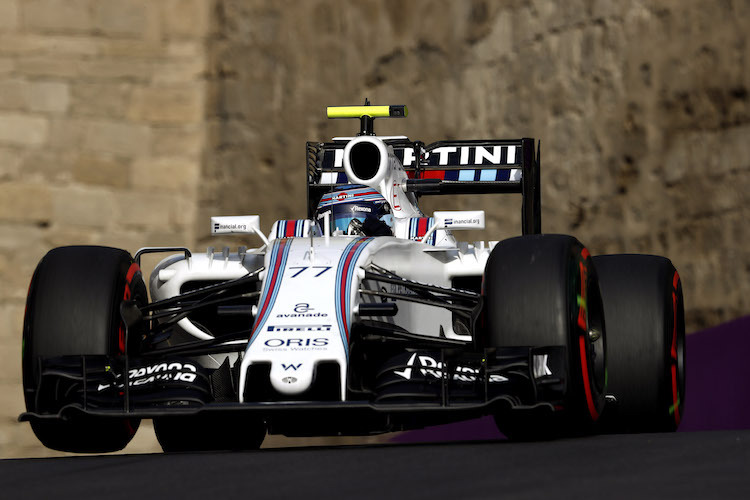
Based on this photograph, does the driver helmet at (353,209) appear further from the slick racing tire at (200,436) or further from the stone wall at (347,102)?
the stone wall at (347,102)

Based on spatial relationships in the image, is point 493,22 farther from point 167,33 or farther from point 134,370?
point 134,370

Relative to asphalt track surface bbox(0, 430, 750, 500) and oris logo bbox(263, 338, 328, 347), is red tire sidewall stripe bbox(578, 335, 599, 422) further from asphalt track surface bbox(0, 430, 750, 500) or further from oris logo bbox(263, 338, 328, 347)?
oris logo bbox(263, 338, 328, 347)

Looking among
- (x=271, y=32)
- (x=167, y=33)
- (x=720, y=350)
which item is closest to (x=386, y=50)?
(x=271, y=32)

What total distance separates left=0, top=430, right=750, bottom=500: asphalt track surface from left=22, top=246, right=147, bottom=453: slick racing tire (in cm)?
82

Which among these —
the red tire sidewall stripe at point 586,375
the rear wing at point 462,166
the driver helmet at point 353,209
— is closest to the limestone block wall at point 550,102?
the rear wing at point 462,166

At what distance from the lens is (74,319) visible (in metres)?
6.66

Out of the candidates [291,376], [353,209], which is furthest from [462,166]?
[291,376]

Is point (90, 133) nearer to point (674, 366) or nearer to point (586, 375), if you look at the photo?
point (674, 366)

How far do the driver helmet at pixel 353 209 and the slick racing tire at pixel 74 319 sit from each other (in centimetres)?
191

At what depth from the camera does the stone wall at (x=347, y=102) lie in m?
14.4

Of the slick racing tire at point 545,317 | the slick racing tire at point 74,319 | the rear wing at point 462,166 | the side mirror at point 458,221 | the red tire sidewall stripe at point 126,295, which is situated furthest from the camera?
the rear wing at point 462,166

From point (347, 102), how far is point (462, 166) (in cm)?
746

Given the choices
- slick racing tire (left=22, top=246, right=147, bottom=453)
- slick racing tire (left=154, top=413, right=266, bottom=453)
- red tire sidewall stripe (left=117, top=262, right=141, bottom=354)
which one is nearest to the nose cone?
slick racing tire (left=22, top=246, right=147, bottom=453)

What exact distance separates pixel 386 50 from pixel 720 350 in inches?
267
